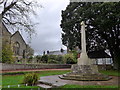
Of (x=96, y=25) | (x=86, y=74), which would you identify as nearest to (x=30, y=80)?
(x=86, y=74)

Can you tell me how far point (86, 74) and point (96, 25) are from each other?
9778mm

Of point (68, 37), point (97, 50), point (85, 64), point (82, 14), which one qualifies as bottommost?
point (85, 64)

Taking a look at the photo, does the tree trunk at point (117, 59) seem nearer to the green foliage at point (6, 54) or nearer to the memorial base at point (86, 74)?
the memorial base at point (86, 74)

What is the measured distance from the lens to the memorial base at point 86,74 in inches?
467

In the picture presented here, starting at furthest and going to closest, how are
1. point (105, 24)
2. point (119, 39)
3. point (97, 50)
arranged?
1. point (97, 50)
2. point (119, 39)
3. point (105, 24)

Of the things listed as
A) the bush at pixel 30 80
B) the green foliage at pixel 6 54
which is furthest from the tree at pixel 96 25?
the bush at pixel 30 80

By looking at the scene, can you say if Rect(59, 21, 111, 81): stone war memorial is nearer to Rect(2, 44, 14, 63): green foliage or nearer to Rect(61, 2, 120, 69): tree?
Rect(61, 2, 120, 69): tree

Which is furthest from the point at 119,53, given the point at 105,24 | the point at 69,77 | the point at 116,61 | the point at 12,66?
the point at 12,66

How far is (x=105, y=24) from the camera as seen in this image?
17797 millimetres

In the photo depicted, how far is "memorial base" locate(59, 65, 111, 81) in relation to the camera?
11.9 metres

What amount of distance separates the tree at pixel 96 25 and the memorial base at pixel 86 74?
266 inches

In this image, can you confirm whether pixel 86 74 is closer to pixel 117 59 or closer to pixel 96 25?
pixel 96 25

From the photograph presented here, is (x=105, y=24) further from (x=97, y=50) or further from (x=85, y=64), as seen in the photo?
(x=97, y=50)

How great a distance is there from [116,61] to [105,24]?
8.78 m
